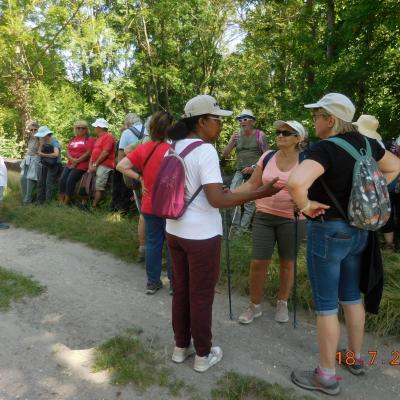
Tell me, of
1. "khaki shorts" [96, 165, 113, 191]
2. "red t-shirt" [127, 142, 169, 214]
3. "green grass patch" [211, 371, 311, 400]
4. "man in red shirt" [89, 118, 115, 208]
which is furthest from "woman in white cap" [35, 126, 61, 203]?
"green grass patch" [211, 371, 311, 400]

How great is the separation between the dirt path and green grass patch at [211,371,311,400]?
0.09 metres

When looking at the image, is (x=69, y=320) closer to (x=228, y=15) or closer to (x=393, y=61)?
(x=393, y=61)

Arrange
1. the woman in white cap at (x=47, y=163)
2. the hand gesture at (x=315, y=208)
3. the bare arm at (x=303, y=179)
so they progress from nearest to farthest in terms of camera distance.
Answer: the bare arm at (x=303, y=179) → the hand gesture at (x=315, y=208) → the woman in white cap at (x=47, y=163)

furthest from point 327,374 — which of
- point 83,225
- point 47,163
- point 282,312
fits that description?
point 47,163

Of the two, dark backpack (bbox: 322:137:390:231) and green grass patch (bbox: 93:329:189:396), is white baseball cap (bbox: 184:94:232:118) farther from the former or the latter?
green grass patch (bbox: 93:329:189:396)

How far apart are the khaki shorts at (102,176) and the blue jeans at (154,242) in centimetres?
316

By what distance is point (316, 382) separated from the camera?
269 cm

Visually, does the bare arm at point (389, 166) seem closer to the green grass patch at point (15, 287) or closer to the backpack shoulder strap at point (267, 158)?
the backpack shoulder strap at point (267, 158)

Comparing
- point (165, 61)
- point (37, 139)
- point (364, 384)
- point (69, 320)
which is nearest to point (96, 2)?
point (165, 61)

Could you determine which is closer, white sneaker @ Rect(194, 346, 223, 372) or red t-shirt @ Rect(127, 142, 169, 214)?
white sneaker @ Rect(194, 346, 223, 372)

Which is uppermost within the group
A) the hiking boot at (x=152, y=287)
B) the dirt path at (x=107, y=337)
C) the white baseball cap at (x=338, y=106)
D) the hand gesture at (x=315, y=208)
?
the white baseball cap at (x=338, y=106)

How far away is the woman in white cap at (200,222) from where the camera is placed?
8.29 feet
